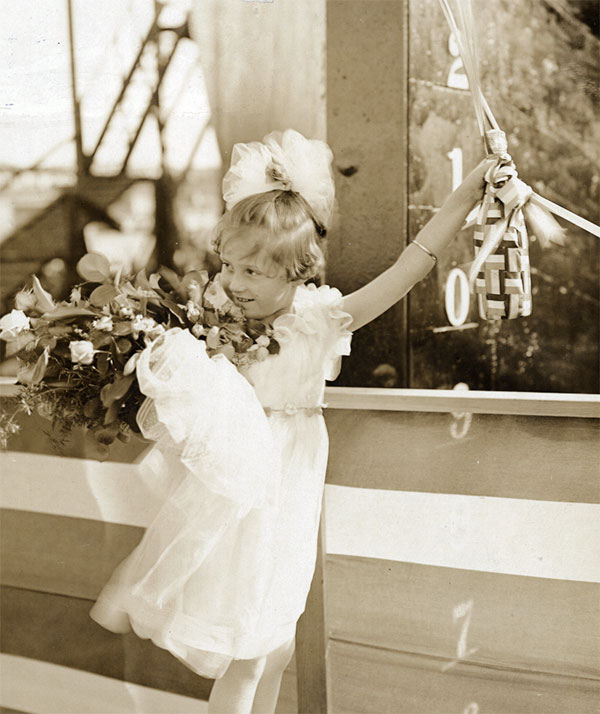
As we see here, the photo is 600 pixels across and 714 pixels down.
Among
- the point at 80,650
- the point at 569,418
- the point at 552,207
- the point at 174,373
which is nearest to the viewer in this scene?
the point at 174,373

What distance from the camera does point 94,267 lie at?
4.54ft

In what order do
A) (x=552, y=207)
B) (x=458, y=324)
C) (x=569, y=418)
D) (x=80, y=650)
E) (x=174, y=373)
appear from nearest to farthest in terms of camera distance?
1. (x=174, y=373)
2. (x=552, y=207)
3. (x=569, y=418)
4. (x=458, y=324)
5. (x=80, y=650)

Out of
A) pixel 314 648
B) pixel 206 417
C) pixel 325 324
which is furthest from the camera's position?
pixel 314 648

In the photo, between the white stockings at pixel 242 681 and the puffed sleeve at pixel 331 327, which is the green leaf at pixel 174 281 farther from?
the white stockings at pixel 242 681

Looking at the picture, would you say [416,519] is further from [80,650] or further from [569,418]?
[80,650]

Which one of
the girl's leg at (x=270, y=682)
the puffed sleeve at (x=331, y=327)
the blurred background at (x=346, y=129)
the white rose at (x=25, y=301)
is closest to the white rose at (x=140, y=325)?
the white rose at (x=25, y=301)

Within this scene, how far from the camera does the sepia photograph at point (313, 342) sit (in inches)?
54.6

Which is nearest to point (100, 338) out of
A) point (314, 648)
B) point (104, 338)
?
point (104, 338)

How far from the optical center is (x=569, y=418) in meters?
1.62

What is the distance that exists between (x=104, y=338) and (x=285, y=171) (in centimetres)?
46

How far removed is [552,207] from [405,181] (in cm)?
44

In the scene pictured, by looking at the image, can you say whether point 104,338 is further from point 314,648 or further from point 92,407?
point 314,648

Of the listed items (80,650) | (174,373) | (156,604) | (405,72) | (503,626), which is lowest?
(80,650)

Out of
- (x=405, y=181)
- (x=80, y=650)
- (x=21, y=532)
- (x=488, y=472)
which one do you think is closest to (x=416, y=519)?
(x=488, y=472)
